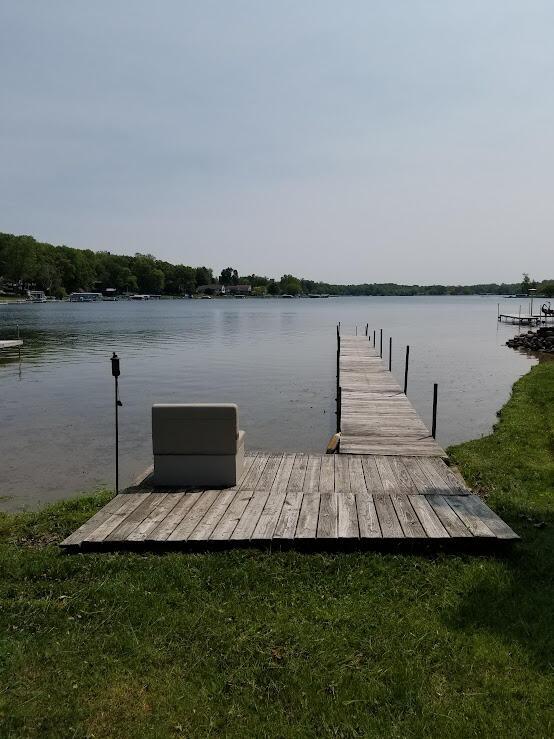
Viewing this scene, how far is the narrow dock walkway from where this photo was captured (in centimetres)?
1083

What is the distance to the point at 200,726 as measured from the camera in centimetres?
342

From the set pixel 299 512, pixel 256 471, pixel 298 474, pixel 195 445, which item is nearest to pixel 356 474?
pixel 298 474

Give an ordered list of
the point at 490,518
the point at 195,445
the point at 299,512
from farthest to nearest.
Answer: the point at 195,445
the point at 299,512
the point at 490,518

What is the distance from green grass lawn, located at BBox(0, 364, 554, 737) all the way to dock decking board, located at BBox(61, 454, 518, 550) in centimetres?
25

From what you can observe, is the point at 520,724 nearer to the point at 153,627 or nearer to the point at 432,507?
the point at 153,627

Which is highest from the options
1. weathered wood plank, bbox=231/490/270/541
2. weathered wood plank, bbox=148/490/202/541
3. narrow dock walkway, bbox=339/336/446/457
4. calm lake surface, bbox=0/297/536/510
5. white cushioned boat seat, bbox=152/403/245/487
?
white cushioned boat seat, bbox=152/403/245/487

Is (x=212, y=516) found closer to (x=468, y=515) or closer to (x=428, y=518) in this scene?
(x=428, y=518)

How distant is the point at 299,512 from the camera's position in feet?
21.8

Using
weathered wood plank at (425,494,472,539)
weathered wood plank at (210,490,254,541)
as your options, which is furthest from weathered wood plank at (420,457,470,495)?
weathered wood plank at (210,490,254,541)

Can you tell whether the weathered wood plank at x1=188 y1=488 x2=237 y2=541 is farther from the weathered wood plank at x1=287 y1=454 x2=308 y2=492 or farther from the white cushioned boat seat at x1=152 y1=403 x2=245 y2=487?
the weathered wood plank at x1=287 y1=454 x2=308 y2=492

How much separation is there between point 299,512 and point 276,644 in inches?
98.2

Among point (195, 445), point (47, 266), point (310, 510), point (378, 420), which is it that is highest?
point (47, 266)

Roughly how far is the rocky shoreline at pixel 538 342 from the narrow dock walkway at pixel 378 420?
75.1 ft

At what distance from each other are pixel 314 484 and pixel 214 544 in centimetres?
235
